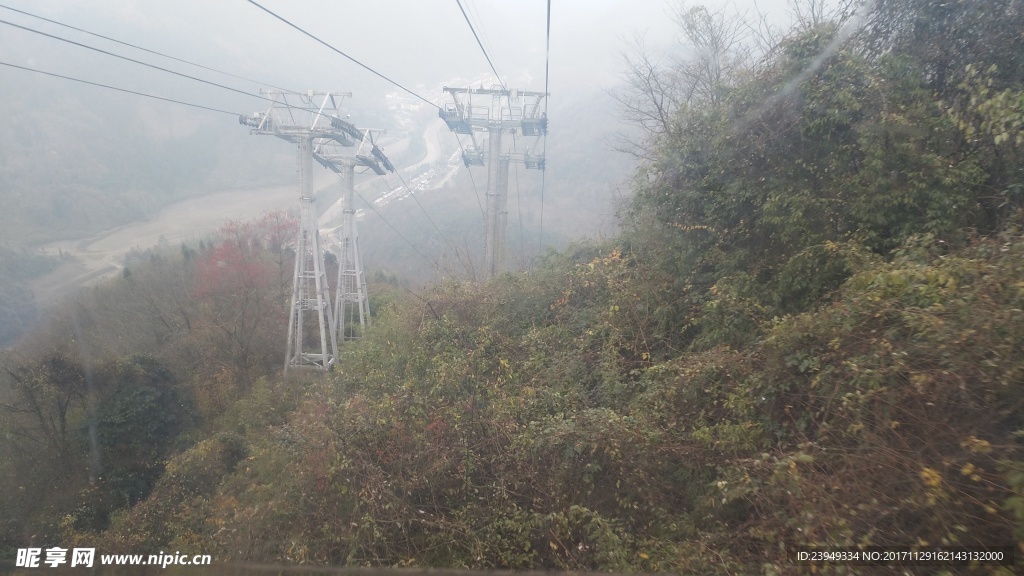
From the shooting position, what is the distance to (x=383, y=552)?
4262 mm

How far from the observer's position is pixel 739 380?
4676mm

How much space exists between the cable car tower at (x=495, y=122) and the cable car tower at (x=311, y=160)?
9.56ft

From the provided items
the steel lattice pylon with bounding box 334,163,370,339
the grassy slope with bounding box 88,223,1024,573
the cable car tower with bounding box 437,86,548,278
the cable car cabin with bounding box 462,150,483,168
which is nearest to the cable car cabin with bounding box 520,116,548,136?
the cable car tower with bounding box 437,86,548,278

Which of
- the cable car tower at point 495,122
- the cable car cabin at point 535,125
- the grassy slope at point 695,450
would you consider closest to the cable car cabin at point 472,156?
the cable car tower at point 495,122

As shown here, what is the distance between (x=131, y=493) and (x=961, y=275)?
42.5 feet

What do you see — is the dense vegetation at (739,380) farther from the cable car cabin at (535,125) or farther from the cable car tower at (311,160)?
the cable car cabin at (535,125)

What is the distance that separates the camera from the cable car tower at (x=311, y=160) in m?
13.2

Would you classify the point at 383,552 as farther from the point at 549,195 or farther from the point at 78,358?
the point at 549,195

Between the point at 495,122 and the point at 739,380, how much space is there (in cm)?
1322

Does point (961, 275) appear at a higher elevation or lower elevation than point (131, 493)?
higher

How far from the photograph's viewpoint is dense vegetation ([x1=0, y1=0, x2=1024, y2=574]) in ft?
10.2

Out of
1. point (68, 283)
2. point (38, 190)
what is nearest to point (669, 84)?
point (68, 283)

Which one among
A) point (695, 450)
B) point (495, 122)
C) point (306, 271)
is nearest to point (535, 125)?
point (495, 122)

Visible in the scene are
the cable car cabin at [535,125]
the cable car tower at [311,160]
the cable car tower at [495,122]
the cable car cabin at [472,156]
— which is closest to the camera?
the cable car tower at [311,160]
